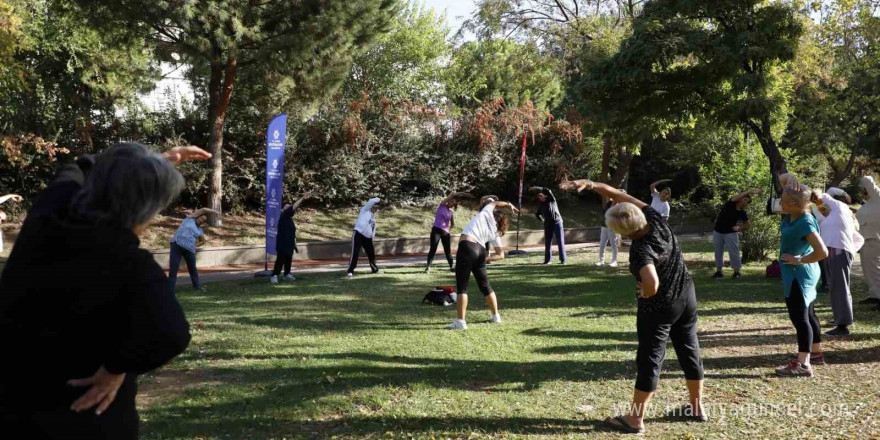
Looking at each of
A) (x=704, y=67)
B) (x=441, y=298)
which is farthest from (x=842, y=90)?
(x=441, y=298)

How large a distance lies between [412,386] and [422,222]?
17.8m

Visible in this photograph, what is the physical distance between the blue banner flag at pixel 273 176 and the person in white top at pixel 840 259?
1047 centimetres

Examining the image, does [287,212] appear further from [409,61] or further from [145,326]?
[409,61]

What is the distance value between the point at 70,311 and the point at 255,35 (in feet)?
50.9

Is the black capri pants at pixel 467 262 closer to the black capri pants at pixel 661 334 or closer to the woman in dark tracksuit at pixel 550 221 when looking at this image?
the black capri pants at pixel 661 334

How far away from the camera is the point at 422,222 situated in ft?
76.1

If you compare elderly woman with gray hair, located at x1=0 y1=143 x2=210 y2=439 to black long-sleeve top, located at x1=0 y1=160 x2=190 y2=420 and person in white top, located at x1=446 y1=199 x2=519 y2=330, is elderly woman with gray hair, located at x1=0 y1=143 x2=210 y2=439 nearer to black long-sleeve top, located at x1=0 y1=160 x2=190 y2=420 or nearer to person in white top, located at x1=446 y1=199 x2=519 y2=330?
black long-sleeve top, located at x1=0 y1=160 x2=190 y2=420

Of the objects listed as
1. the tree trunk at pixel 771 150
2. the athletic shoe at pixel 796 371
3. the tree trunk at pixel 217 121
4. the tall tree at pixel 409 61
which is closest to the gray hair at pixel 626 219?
the athletic shoe at pixel 796 371

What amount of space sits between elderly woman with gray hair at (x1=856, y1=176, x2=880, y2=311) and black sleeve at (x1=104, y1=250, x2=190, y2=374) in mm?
9093

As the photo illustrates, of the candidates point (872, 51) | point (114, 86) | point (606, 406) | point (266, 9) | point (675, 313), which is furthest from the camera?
point (114, 86)

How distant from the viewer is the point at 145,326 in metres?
1.88

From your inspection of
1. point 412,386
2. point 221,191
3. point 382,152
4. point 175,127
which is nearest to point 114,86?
point 175,127

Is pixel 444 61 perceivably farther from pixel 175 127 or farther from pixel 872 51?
pixel 872 51

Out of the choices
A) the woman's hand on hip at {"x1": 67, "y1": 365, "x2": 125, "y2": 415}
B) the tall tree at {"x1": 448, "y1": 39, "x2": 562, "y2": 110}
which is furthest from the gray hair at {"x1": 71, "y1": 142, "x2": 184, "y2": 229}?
the tall tree at {"x1": 448, "y1": 39, "x2": 562, "y2": 110}
